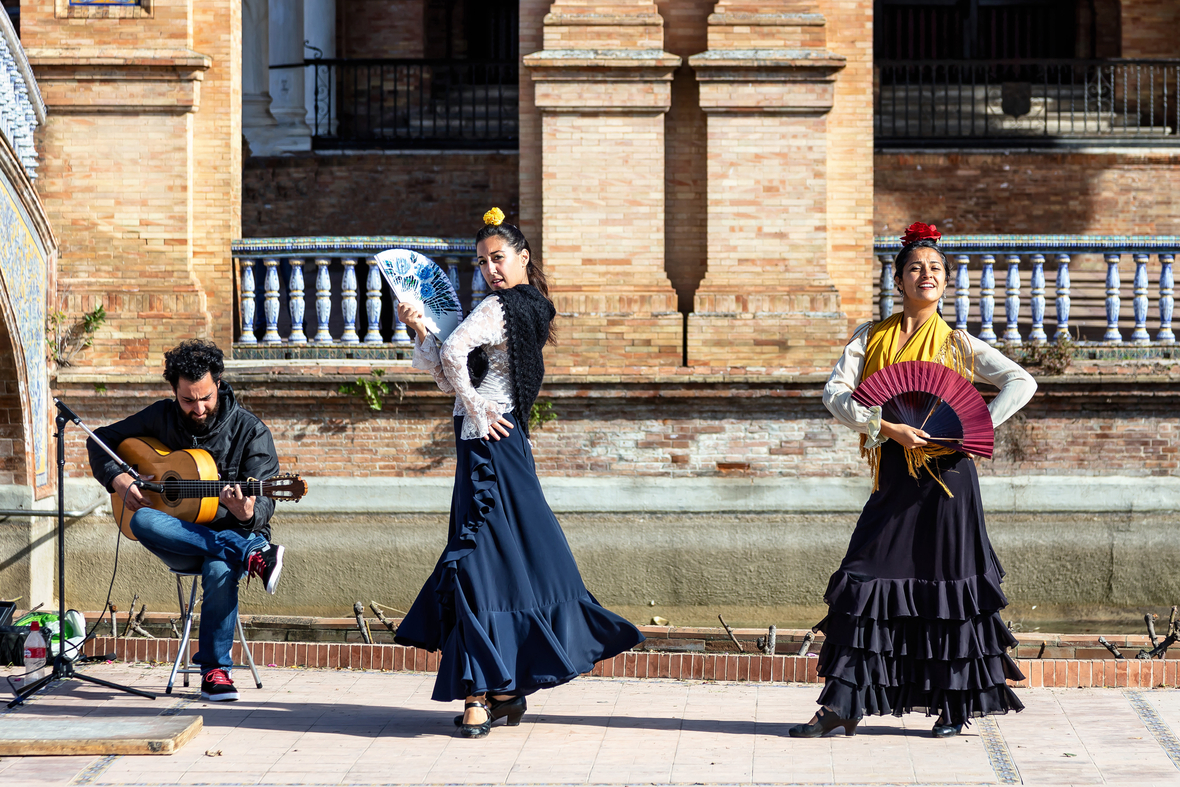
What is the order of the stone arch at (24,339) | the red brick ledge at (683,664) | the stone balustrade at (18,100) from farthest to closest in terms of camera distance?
the stone arch at (24,339), the stone balustrade at (18,100), the red brick ledge at (683,664)

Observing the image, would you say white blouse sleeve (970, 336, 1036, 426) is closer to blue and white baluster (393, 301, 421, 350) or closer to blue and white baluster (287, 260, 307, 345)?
blue and white baluster (393, 301, 421, 350)

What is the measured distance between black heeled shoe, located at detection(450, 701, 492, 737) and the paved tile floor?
0.06 meters

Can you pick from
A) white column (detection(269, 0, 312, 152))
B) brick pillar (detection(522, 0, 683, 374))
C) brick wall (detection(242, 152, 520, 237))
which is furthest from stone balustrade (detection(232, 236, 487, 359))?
white column (detection(269, 0, 312, 152))

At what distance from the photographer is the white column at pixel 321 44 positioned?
15680 millimetres

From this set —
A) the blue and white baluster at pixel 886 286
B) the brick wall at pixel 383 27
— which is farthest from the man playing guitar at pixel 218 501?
the brick wall at pixel 383 27

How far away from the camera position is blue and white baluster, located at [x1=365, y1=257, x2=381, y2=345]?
35.3ft

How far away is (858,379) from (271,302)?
6.71m

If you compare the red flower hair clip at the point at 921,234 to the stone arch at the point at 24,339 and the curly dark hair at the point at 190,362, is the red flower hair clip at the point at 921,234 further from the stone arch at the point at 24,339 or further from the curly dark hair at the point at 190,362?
the stone arch at the point at 24,339

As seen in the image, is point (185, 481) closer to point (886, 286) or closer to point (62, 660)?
point (62, 660)

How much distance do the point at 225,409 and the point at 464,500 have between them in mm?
1427

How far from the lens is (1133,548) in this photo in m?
10.4

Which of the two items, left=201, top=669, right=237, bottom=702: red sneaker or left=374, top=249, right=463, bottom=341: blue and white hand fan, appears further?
left=201, top=669, right=237, bottom=702: red sneaker

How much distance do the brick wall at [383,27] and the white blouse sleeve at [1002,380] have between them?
40.2ft

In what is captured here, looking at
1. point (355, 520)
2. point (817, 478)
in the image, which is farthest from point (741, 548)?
point (355, 520)
